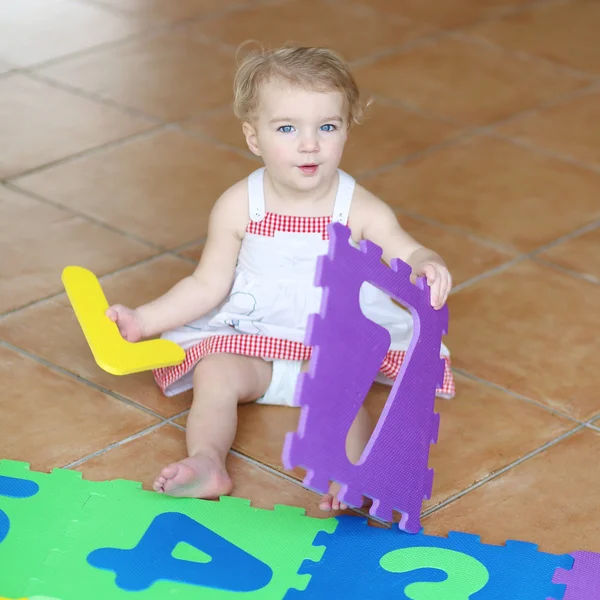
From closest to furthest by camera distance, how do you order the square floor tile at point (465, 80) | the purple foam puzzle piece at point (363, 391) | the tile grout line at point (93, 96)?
1. the purple foam puzzle piece at point (363, 391)
2. the tile grout line at point (93, 96)
3. the square floor tile at point (465, 80)

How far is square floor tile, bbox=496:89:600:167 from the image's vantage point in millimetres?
2326

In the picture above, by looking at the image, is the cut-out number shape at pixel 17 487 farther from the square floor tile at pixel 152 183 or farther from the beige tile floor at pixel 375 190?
the square floor tile at pixel 152 183

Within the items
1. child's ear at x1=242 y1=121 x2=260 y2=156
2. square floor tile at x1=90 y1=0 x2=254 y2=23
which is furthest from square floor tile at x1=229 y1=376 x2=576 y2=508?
square floor tile at x1=90 y1=0 x2=254 y2=23

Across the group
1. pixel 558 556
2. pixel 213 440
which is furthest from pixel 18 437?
pixel 558 556

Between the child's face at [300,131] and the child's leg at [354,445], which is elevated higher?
the child's face at [300,131]

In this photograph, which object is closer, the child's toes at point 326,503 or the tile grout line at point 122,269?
the child's toes at point 326,503

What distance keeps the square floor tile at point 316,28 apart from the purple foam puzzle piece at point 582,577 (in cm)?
174

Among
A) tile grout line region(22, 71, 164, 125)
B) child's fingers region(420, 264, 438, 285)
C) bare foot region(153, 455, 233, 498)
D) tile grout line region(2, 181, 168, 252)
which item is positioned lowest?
bare foot region(153, 455, 233, 498)

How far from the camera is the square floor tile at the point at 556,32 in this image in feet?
9.31

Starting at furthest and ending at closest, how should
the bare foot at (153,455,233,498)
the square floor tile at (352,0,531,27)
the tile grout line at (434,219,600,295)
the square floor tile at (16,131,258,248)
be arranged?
the square floor tile at (352,0,531,27) → the square floor tile at (16,131,258,248) → the tile grout line at (434,219,600,295) → the bare foot at (153,455,233,498)

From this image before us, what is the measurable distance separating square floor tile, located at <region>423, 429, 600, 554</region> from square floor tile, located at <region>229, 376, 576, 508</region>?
1.0 inches

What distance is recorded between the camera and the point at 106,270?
5.85ft

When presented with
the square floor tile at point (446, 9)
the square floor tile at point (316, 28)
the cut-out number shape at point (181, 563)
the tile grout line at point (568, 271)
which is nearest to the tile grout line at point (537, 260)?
the tile grout line at point (568, 271)

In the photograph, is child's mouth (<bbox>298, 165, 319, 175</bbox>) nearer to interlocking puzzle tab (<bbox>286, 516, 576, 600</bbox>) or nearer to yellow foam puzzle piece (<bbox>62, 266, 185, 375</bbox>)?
yellow foam puzzle piece (<bbox>62, 266, 185, 375</bbox>)
